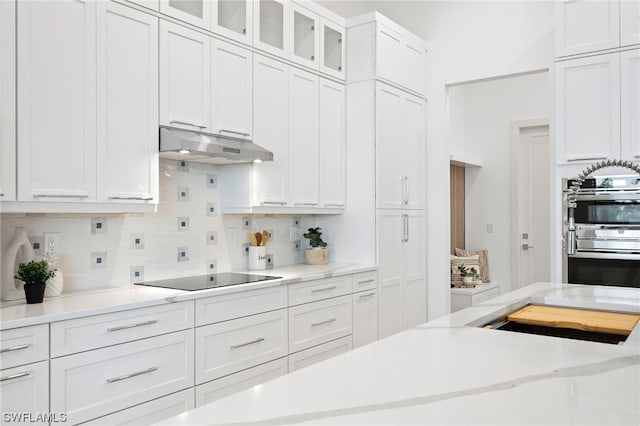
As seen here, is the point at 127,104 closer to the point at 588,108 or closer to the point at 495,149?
the point at 588,108

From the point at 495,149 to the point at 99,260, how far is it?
4.79 meters

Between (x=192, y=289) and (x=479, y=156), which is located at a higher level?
(x=479, y=156)

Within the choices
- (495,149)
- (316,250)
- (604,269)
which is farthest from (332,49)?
(495,149)

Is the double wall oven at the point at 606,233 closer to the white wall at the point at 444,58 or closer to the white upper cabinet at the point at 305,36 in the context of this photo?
the white wall at the point at 444,58

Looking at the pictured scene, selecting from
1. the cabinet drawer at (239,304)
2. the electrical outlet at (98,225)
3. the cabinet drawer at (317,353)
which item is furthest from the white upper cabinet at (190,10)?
the cabinet drawer at (317,353)

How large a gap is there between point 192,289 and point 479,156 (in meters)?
4.55

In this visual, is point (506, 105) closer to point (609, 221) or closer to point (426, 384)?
point (609, 221)

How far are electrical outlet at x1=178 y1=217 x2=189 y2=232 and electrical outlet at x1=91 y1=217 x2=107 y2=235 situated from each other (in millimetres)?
502

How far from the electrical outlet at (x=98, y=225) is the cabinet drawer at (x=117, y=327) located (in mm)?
641

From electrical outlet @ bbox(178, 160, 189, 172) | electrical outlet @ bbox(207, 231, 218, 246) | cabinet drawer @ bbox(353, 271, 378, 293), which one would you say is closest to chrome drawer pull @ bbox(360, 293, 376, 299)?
cabinet drawer @ bbox(353, 271, 378, 293)

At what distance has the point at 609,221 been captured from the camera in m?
3.46

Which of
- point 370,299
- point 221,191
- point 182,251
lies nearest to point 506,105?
point 370,299

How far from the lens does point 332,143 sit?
3.96 metres

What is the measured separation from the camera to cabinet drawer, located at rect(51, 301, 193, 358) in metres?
1.98
